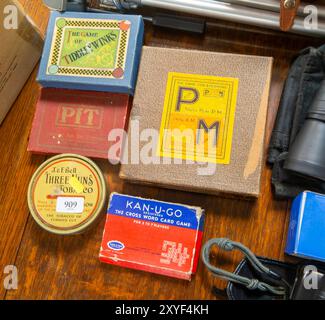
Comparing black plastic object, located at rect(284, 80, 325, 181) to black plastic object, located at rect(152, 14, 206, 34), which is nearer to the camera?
black plastic object, located at rect(284, 80, 325, 181)

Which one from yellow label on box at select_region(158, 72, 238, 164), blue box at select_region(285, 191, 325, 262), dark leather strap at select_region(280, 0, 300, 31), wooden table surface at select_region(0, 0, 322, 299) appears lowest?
wooden table surface at select_region(0, 0, 322, 299)

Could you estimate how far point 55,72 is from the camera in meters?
0.76

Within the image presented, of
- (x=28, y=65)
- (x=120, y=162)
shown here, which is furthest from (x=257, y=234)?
(x=28, y=65)

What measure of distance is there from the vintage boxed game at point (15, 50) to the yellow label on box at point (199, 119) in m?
0.27

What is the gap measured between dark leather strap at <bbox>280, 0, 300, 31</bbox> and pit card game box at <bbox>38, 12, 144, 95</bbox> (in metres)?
0.23

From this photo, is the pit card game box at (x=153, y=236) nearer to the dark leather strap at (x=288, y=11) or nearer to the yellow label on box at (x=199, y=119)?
the yellow label on box at (x=199, y=119)

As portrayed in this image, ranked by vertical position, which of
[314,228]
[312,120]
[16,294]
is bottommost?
[16,294]

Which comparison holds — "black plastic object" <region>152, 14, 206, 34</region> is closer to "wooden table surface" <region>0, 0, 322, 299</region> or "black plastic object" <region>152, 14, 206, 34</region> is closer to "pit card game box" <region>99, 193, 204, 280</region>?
"wooden table surface" <region>0, 0, 322, 299</region>

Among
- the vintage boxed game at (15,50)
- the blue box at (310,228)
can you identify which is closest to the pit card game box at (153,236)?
Answer: the blue box at (310,228)

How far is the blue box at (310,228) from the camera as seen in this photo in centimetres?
64

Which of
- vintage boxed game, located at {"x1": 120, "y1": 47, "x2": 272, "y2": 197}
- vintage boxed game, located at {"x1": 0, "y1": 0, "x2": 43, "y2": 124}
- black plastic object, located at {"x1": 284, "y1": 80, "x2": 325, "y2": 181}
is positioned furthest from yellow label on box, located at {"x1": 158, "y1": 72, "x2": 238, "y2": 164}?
vintage boxed game, located at {"x1": 0, "y1": 0, "x2": 43, "y2": 124}

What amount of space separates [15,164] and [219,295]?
1.39 feet

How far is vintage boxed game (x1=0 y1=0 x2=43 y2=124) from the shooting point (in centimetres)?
72
